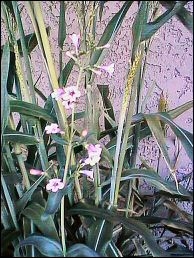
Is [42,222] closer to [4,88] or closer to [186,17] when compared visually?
[4,88]

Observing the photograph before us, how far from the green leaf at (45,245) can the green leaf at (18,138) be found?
0.14m

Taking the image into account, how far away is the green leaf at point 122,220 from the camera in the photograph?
598 mm

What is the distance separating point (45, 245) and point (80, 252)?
0.16ft

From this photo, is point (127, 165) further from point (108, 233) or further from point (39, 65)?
point (39, 65)

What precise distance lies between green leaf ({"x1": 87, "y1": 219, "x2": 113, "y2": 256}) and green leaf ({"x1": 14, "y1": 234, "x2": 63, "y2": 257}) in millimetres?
65

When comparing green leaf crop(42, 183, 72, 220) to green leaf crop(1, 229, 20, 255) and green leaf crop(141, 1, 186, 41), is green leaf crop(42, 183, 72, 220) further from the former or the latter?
green leaf crop(141, 1, 186, 41)

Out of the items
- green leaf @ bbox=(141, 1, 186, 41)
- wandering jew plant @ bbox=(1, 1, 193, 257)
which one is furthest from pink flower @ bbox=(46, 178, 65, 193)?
green leaf @ bbox=(141, 1, 186, 41)

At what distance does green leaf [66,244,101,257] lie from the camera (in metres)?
0.57

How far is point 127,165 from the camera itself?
805 mm

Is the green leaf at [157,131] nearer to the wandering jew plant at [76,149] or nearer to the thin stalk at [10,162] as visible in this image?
the wandering jew plant at [76,149]

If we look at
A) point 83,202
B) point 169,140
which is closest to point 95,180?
point 83,202

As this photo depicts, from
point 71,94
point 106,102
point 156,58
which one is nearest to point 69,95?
point 71,94

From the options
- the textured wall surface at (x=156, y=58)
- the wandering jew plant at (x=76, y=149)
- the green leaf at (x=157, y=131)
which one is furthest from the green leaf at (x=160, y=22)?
the textured wall surface at (x=156, y=58)

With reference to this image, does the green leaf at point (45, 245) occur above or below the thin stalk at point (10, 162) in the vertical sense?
below
